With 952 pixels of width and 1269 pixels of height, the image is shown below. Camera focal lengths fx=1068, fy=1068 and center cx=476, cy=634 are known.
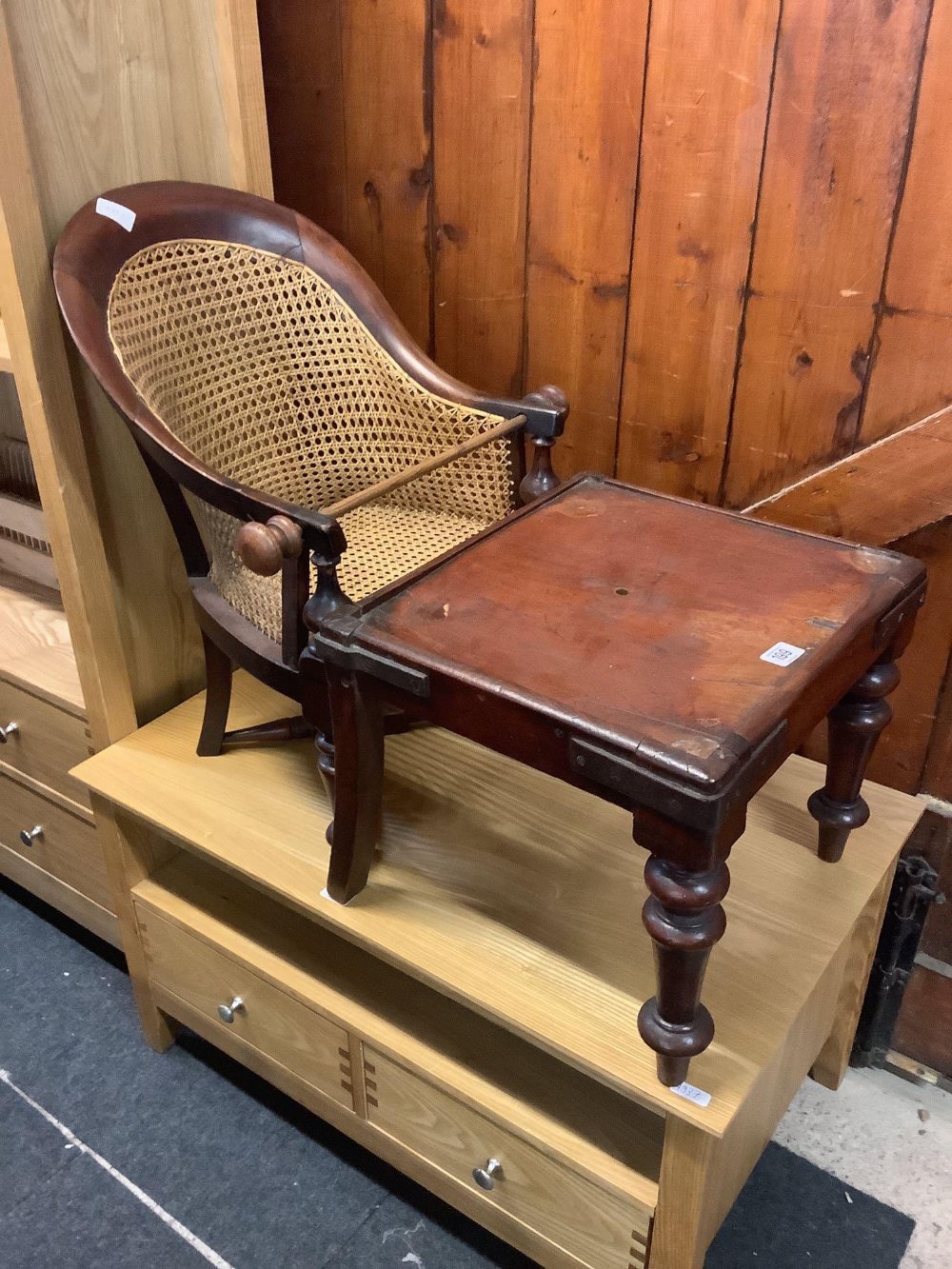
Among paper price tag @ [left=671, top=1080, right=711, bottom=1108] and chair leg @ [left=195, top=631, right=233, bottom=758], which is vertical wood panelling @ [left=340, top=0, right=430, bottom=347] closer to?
chair leg @ [left=195, top=631, right=233, bottom=758]

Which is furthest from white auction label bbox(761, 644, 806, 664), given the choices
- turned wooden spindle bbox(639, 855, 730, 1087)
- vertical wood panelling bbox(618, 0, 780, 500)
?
vertical wood panelling bbox(618, 0, 780, 500)

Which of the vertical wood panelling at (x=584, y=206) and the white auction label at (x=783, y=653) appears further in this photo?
the vertical wood panelling at (x=584, y=206)

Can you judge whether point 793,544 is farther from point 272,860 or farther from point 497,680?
point 272,860

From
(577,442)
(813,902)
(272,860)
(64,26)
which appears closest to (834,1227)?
(813,902)

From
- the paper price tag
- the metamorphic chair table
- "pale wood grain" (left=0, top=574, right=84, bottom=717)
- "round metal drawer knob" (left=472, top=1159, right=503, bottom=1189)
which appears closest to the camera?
the paper price tag

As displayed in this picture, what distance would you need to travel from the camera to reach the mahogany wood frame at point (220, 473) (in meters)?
1.04

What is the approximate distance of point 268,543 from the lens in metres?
0.99

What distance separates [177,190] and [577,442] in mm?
599

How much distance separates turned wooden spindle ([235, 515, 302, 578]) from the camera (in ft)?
3.25

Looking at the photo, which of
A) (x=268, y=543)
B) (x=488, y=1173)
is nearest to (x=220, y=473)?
(x=268, y=543)

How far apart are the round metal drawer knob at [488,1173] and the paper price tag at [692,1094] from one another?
0.30 meters

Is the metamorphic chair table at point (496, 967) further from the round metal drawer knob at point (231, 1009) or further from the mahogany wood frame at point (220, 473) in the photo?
the mahogany wood frame at point (220, 473)

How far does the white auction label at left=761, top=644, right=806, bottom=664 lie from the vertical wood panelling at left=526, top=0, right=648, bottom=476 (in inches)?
22.7

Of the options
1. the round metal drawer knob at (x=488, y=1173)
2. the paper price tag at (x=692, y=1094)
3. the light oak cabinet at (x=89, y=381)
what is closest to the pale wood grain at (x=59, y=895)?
the light oak cabinet at (x=89, y=381)
